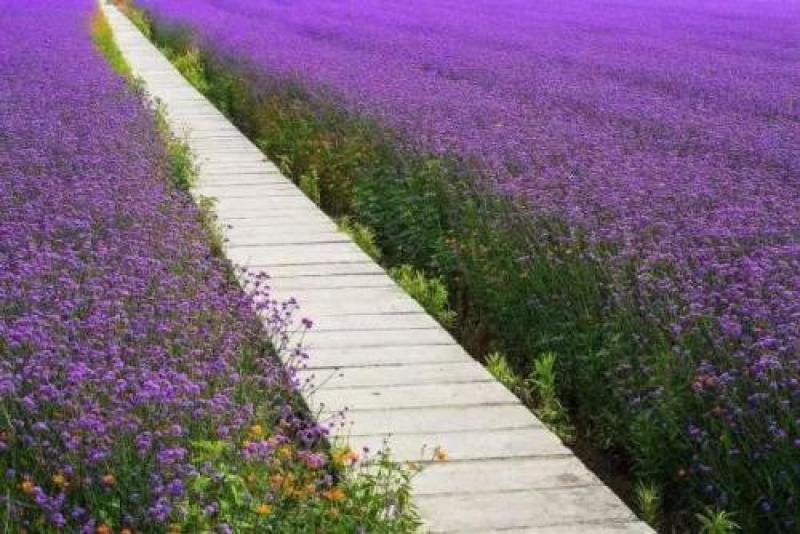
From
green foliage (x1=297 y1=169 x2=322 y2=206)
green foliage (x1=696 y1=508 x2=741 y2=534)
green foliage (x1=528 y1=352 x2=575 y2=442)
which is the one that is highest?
green foliage (x1=696 y1=508 x2=741 y2=534)

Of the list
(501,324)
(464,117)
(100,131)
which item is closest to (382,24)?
(464,117)

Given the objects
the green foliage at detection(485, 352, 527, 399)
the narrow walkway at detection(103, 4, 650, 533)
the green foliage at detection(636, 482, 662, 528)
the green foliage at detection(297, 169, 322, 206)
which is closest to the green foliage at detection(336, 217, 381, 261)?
the narrow walkway at detection(103, 4, 650, 533)

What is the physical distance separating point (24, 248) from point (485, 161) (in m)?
2.23

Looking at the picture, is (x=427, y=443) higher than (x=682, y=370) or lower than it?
lower

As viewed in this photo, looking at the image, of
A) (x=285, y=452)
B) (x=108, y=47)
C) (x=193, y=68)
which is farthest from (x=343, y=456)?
(x=108, y=47)

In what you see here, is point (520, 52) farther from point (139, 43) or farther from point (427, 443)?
point (427, 443)

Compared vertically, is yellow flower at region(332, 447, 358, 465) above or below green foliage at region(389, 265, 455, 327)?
above

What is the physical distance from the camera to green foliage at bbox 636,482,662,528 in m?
3.17

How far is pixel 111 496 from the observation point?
256 cm

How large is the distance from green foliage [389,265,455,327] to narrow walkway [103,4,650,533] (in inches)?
3.1

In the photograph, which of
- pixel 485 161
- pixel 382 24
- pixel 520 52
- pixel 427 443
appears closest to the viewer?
pixel 427 443

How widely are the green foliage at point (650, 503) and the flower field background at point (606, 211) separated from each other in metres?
0.04

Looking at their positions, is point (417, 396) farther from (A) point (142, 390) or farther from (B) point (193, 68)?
(B) point (193, 68)

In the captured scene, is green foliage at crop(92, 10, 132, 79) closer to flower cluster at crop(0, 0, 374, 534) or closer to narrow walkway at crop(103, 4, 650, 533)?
narrow walkway at crop(103, 4, 650, 533)
